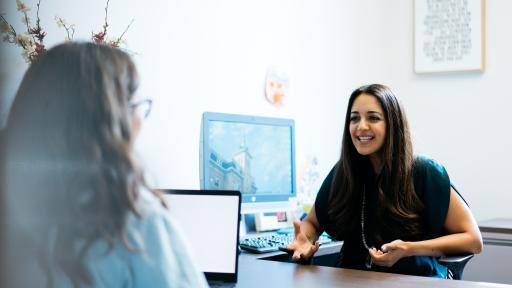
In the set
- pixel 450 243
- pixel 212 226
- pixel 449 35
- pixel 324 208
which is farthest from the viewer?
pixel 449 35

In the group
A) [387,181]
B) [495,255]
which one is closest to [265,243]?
[387,181]

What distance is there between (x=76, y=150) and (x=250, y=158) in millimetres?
1632

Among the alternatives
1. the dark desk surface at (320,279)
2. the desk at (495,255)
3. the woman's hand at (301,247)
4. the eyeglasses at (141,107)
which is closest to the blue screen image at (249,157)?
the woman's hand at (301,247)

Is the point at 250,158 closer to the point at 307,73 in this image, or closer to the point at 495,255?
the point at 307,73

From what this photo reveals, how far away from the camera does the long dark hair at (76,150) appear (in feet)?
2.03

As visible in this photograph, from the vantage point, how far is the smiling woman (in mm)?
1877

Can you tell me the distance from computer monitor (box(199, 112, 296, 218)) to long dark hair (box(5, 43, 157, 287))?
142 centimetres

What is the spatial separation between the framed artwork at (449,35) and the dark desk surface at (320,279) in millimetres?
2018

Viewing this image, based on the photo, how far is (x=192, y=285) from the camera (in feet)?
2.30

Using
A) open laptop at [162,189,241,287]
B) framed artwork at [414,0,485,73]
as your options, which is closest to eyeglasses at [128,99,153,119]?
open laptop at [162,189,241,287]

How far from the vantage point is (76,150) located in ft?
2.09

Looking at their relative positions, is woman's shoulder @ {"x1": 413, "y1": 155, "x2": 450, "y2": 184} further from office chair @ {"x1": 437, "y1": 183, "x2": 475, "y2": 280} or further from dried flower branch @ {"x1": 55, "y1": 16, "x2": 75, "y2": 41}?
dried flower branch @ {"x1": 55, "y1": 16, "x2": 75, "y2": 41}

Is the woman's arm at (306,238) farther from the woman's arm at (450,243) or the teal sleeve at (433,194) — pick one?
the teal sleeve at (433,194)

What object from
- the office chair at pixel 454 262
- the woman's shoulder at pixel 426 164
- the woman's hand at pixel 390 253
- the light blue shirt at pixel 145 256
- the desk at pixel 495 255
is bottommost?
the desk at pixel 495 255
